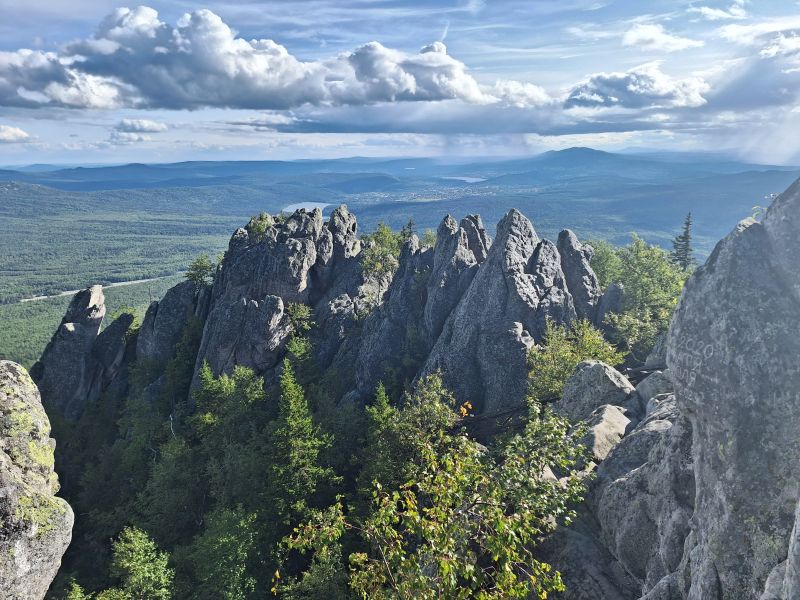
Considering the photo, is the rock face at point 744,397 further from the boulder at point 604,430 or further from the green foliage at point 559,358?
the green foliage at point 559,358

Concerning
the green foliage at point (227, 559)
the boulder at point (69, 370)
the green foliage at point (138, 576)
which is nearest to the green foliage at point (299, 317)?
the boulder at point (69, 370)

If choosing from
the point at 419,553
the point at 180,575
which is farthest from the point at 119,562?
the point at 419,553

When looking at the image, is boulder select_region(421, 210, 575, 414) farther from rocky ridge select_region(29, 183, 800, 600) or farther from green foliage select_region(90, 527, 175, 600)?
green foliage select_region(90, 527, 175, 600)

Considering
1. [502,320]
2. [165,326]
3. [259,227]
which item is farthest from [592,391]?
[165,326]

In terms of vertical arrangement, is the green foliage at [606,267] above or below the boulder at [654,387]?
above

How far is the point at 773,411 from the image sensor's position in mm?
15133

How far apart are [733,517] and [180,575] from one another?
44096mm

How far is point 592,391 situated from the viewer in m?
37.4

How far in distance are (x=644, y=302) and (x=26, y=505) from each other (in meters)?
58.9

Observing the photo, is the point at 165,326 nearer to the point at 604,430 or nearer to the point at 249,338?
the point at 249,338

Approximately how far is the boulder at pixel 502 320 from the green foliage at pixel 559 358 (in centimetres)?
315

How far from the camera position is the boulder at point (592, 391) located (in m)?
36.8

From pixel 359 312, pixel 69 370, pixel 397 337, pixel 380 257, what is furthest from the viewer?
pixel 69 370

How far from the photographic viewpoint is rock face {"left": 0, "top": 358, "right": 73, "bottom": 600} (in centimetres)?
1872
